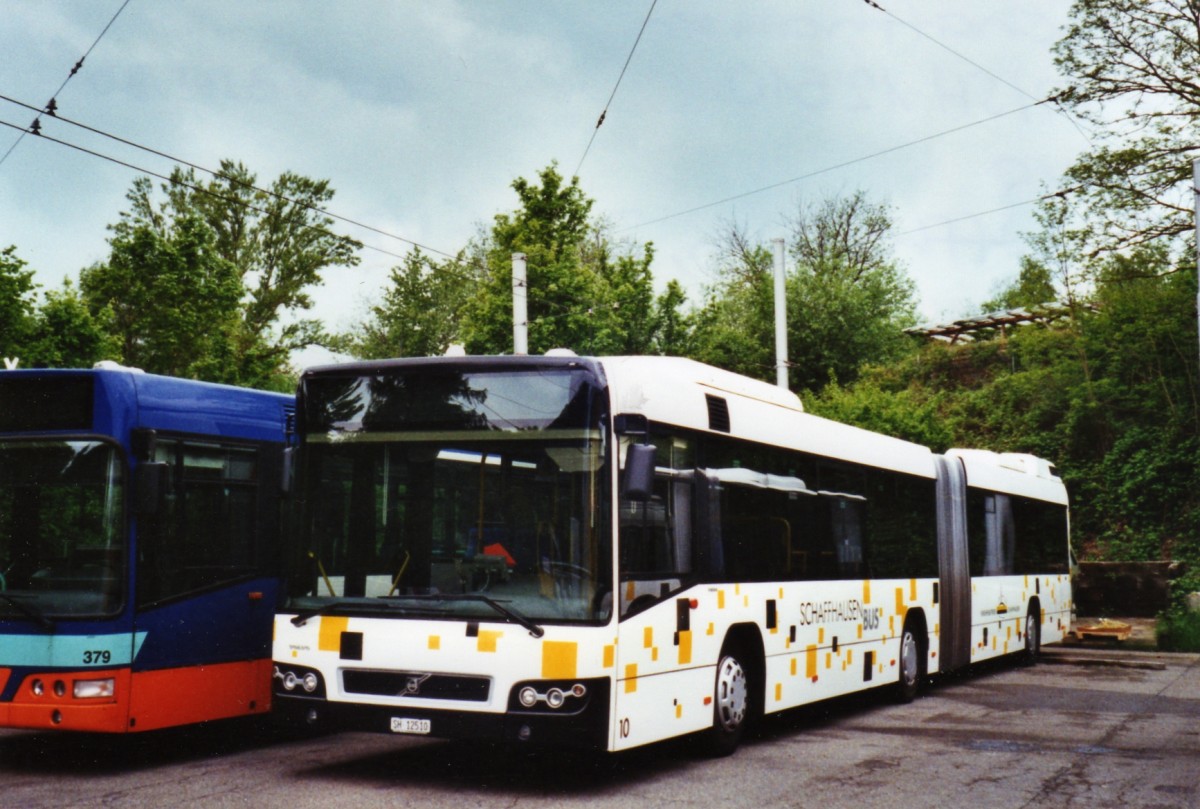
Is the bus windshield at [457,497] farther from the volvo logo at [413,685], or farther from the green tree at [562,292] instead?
the green tree at [562,292]

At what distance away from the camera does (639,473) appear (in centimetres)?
798

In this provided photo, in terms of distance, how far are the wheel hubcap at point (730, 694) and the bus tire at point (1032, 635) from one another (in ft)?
34.1

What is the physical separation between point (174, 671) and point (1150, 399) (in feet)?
90.2

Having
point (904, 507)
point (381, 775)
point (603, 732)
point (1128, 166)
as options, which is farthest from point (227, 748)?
point (1128, 166)

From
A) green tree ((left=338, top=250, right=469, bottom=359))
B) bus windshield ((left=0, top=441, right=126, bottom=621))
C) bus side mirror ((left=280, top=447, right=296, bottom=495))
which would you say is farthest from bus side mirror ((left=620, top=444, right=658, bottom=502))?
green tree ((left=338, top=250, right=469, bottom=359))

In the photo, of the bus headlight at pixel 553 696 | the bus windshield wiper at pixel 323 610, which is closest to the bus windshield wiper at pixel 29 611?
the bus windshield wiper at pixel 323 610

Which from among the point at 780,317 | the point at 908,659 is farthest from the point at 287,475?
the point at 780,317

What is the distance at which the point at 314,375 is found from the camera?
9.14 meters

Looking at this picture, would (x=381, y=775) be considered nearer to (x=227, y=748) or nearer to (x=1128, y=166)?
(x=227, y=748)

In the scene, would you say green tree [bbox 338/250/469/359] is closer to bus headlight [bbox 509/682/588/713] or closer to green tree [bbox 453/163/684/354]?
green tree [bbox 453/163/684/354]

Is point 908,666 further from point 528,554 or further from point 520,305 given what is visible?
point 520,305

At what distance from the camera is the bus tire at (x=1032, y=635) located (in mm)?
19438

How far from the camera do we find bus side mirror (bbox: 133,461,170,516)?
8.65 metres

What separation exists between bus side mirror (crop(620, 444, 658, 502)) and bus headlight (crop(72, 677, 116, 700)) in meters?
3.70
